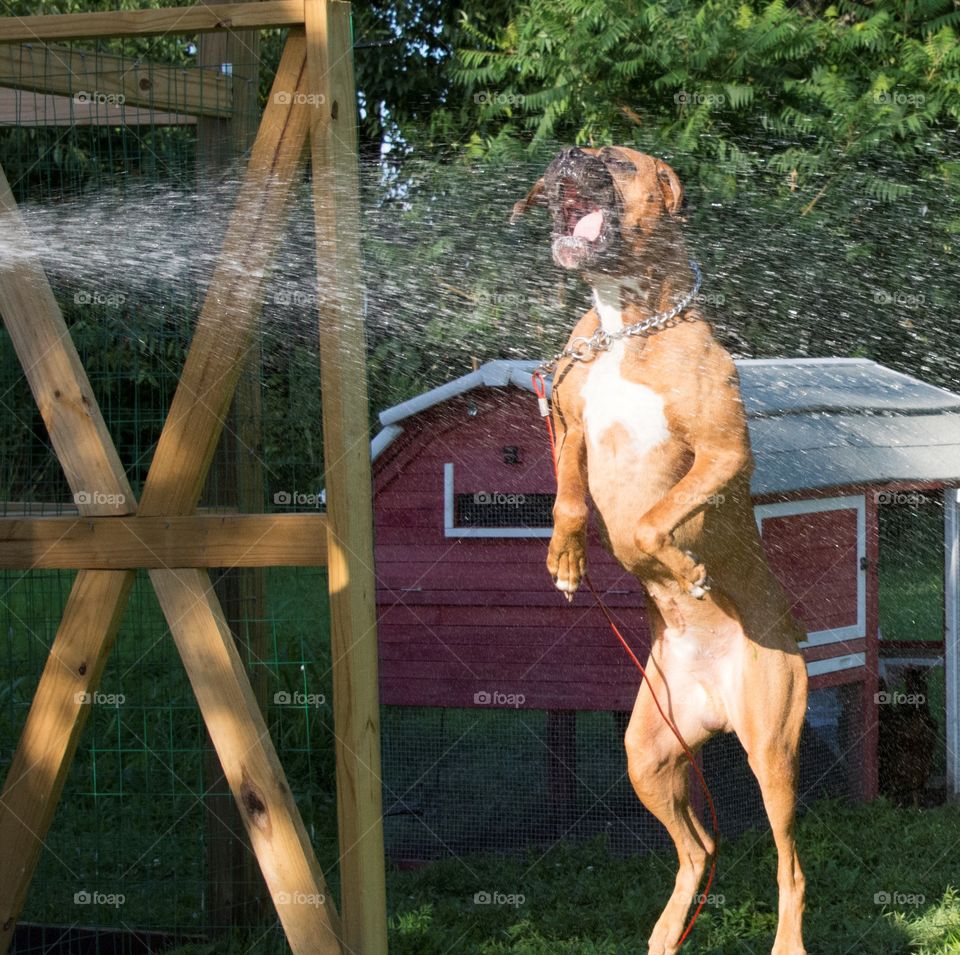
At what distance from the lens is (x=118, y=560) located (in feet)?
11.7

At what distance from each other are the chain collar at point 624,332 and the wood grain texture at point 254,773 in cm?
116

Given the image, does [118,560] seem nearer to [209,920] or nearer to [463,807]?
[209,920]

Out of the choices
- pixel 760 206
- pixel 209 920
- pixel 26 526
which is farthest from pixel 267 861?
pixel 760 206

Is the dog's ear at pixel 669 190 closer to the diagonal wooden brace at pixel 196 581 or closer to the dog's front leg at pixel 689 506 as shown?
the dog's front leg at pixel 689 506

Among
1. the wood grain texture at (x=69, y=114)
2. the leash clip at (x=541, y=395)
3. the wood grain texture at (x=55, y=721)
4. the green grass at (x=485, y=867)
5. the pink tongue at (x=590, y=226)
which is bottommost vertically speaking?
the green grass at (x=485, y=867)

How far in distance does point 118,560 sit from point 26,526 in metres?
0.29

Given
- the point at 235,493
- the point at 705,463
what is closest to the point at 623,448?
the point at 705,463

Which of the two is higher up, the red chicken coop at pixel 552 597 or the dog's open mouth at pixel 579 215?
the dog's open mouth at pixel 579 215

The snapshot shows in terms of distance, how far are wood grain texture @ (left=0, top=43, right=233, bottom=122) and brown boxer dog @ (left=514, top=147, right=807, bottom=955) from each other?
174cm

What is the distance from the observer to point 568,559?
342 cm

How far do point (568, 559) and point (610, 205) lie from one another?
2.92 feet

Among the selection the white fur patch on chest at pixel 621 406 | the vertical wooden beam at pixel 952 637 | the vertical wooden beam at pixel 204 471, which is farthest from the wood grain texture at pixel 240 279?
the vertical wooden beam at pixel 952 637

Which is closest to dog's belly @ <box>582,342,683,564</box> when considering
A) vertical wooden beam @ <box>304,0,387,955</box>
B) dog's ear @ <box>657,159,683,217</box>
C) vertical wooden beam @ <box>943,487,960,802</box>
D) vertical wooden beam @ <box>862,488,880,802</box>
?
dog's ear @ <box>657,159,683,217</box>

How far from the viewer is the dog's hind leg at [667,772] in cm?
341
